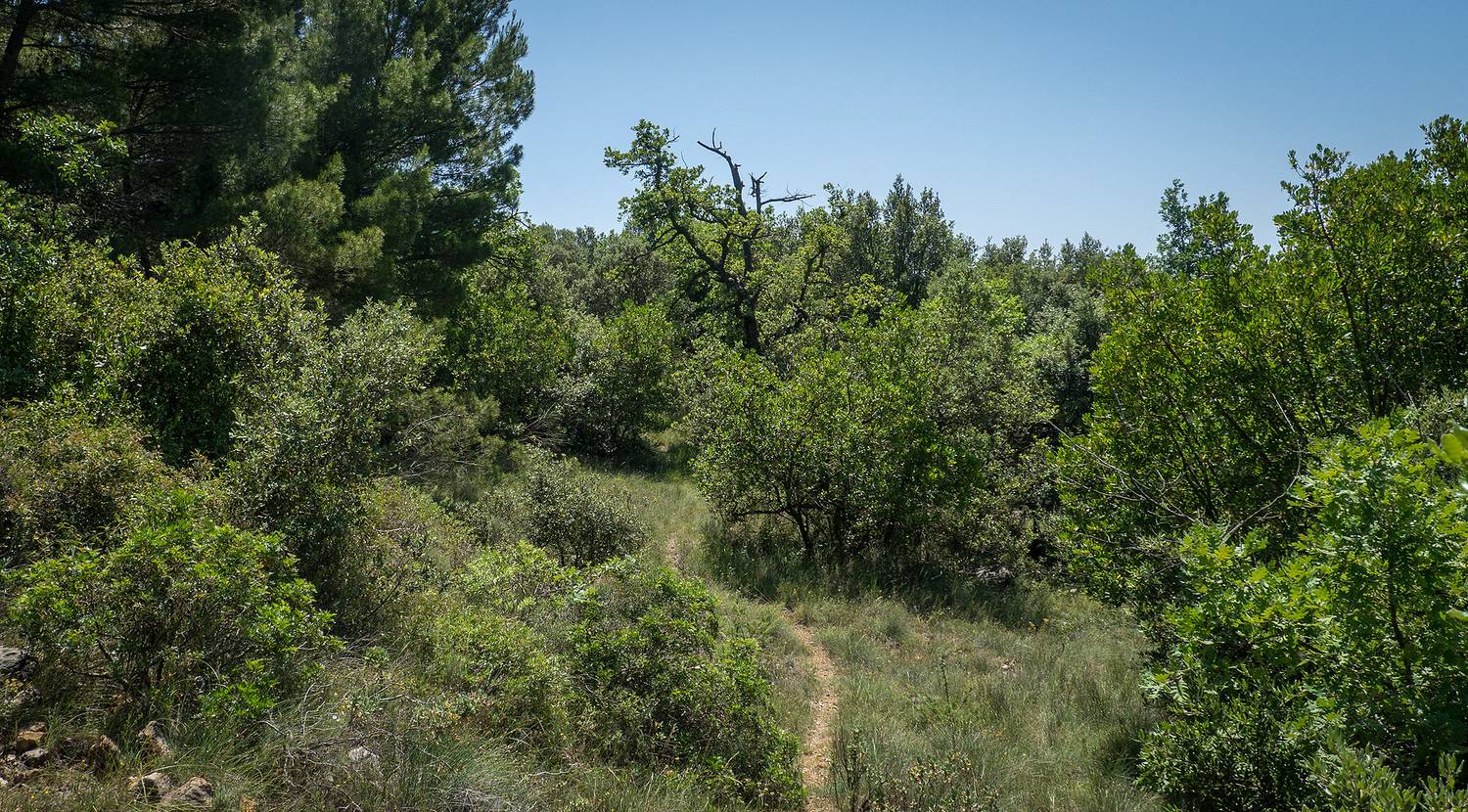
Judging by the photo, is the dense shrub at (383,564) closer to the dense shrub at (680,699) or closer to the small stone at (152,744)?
the dense shrub at (680,699)

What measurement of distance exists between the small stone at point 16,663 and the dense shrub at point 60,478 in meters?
0.75

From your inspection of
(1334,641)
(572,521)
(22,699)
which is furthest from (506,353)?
(1334,641)

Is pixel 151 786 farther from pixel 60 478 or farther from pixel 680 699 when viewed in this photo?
pixel 680 699

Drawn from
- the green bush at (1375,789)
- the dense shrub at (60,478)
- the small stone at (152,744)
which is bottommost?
the small stone at (152,744)

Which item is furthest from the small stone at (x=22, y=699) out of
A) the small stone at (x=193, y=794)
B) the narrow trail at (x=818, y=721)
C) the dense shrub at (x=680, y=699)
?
the narrow trail at (x=818, y=721)

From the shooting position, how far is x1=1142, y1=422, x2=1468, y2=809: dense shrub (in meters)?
3.02

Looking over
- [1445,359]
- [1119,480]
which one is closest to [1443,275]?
[1445,359]

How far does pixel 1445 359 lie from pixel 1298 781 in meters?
4.25

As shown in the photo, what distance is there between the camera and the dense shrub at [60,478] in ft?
14.1

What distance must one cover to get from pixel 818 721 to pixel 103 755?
5052 millimetres

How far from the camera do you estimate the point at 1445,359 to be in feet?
18.8

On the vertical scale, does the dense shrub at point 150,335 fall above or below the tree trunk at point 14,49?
below

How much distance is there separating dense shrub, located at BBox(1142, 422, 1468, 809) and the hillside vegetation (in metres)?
0.02

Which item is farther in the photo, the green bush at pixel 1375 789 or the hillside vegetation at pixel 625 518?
the hillside vegetation at pixel 625 518
